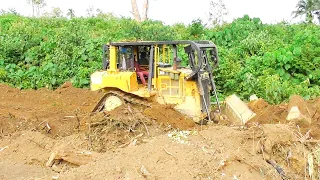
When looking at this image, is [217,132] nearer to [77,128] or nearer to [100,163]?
[100,163]

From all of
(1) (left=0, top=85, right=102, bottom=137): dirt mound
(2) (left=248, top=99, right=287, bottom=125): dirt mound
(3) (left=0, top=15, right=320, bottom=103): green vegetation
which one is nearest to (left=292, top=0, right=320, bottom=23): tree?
(3) (left=0, top=15, right=320, bottom=103): green vegetation

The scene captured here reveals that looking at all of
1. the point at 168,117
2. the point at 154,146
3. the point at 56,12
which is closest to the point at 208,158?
the point at 154,146

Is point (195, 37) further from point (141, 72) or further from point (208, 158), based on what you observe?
point (208, 158)

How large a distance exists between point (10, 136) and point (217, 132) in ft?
13.0

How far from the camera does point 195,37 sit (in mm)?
19625

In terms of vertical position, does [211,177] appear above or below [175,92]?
below

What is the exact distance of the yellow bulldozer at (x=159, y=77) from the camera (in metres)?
9.59

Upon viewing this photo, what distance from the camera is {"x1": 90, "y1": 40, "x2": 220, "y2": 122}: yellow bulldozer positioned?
9.59 metres

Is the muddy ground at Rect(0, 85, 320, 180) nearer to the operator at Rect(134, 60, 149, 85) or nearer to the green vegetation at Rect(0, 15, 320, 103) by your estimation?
the operator at Rect(134, 60, 149, 85)

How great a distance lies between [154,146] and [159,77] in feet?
9.71

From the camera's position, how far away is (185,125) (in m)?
9.19

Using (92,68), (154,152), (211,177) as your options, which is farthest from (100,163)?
(92,68)

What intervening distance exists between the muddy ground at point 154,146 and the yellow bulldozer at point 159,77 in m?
0.38

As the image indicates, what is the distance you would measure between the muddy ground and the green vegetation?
142 inches
